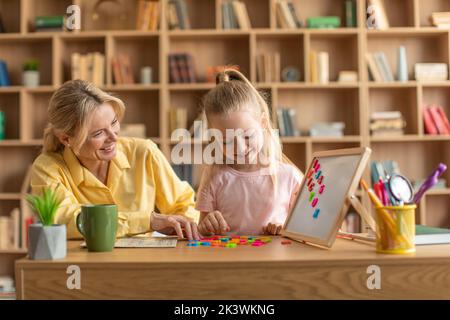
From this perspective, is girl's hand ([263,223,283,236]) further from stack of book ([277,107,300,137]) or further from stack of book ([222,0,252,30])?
stack of book ([222,0,252,30])

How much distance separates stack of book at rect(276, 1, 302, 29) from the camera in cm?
419

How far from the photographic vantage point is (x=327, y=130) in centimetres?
424

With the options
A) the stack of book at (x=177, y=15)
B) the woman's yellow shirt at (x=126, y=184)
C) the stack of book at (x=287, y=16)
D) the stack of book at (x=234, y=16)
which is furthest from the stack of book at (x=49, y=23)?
the woman's yellow shirt at (x=126, y=184)

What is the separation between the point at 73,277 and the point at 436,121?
370cm

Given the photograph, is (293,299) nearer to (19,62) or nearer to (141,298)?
(141,298)

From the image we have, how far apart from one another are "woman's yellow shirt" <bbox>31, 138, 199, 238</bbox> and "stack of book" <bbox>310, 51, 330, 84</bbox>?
2457mm

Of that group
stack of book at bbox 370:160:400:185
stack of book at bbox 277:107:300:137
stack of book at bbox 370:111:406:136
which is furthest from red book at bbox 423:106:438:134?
stack of book at bbox 277:107:300:137

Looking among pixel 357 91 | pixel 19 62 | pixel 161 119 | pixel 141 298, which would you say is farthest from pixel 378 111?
pixel 141 298

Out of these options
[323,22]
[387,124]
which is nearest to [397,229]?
[387,124]

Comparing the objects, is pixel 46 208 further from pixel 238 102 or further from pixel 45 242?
pixel 238 102

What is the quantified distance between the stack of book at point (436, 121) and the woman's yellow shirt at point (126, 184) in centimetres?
279

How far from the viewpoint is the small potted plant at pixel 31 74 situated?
14.0ft

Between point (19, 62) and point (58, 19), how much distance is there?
1.75ft
